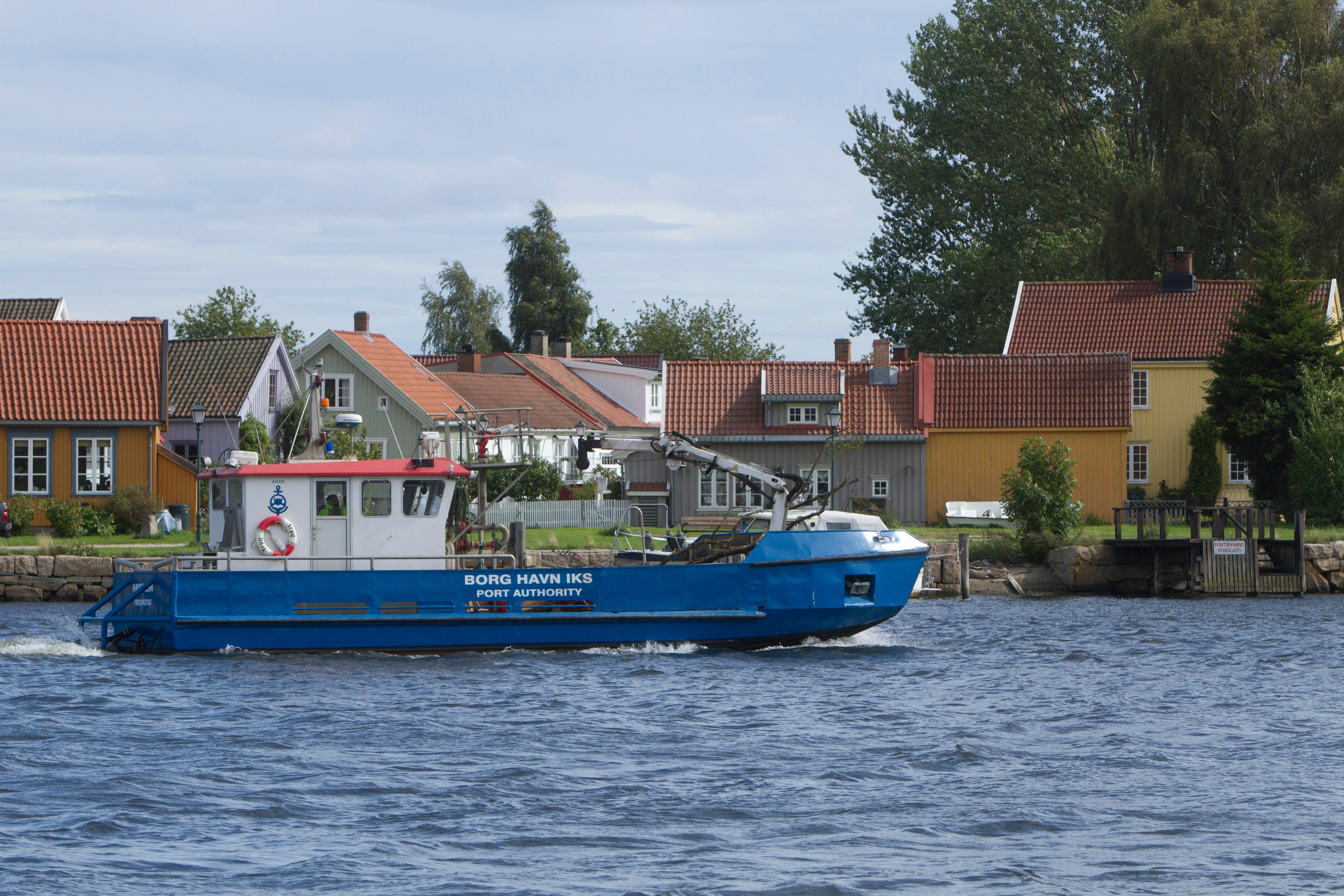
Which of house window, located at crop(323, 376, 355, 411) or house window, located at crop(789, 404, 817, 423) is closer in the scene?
house window, located at crop(789, 404, 817, 423)

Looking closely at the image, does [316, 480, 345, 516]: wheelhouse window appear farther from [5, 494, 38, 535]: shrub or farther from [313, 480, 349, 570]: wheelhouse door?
[5, 494, 38, 535]: shrub

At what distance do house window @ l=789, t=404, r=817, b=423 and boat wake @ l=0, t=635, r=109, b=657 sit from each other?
2157 centimetres

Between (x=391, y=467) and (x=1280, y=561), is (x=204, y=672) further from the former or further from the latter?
(x=1280, y=561)

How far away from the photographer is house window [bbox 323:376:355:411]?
150 feet

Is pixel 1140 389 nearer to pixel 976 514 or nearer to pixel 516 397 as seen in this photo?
pixel 976 514

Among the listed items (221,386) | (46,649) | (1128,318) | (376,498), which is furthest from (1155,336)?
(46,649)

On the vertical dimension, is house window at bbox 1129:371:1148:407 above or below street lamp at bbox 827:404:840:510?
above

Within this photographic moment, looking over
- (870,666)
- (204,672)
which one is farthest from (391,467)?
(870,666)

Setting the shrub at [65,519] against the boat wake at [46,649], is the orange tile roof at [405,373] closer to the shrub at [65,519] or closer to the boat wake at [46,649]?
the shrub at [65,519]

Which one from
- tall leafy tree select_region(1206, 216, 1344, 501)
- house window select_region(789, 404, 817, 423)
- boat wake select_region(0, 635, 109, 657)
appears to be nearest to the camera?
boat wake select_region(0, 635, 109, 657)

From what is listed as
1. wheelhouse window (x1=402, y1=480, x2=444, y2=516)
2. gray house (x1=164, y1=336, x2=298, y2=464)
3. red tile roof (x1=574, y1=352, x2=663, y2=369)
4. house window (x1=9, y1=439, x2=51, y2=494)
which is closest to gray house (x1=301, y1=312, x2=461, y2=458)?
gray house (x1=164, y1=336, x2=298, y2=464)

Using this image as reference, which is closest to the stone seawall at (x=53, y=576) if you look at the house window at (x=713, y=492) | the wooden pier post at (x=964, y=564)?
the house window at (x=713, y=492)

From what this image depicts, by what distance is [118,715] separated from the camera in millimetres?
16781

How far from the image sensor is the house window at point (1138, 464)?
1635 inches
